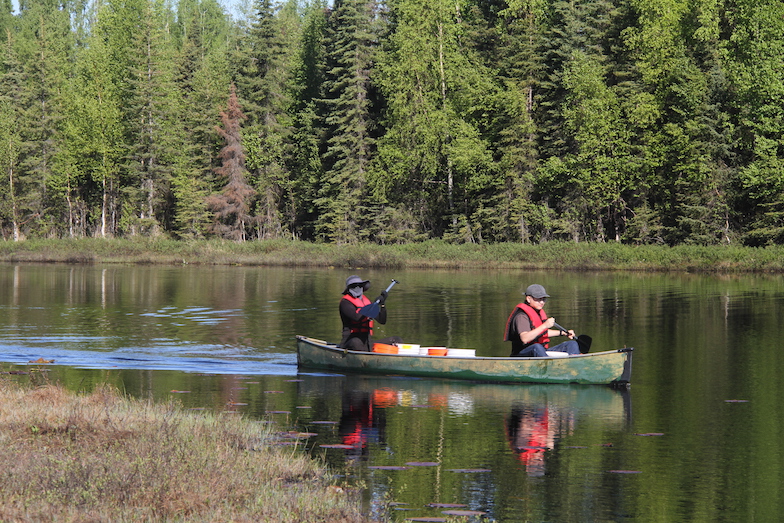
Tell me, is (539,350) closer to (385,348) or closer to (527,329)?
(527,329)

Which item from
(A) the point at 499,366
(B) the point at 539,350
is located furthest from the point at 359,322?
(B) the point at 539,350

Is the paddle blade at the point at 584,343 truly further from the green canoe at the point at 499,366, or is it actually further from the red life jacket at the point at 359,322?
the red life jacket at the point at 359,322

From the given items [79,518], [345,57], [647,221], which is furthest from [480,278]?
[79,518]

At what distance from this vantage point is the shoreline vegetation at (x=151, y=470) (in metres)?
8.14

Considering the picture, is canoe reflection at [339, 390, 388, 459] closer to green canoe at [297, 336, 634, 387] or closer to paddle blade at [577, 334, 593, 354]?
green canoe at [297, 336, 634, 387]

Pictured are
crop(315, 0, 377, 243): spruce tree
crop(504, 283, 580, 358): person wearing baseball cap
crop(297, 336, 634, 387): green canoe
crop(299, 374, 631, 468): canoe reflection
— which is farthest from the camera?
crop(315, 0, 377, 243): spruce tree

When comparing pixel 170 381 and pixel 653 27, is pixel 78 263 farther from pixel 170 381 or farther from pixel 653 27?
pixel 170 381

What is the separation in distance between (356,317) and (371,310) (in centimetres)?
48

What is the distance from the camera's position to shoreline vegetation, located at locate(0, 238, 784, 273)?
167 feet

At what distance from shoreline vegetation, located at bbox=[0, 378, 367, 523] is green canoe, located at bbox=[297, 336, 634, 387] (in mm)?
5476

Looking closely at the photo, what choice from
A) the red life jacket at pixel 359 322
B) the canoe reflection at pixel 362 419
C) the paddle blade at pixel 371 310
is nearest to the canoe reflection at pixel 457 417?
the canoe reflection at pixel 362 419

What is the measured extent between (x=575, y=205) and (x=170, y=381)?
140 ft

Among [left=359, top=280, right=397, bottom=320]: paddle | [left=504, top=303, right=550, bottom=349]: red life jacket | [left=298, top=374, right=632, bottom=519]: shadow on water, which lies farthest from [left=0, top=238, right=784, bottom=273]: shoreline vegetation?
[left=298, top=374, right=632, bottom=519]: shadow on water

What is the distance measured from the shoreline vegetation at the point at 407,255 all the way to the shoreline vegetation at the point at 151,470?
138 feet
